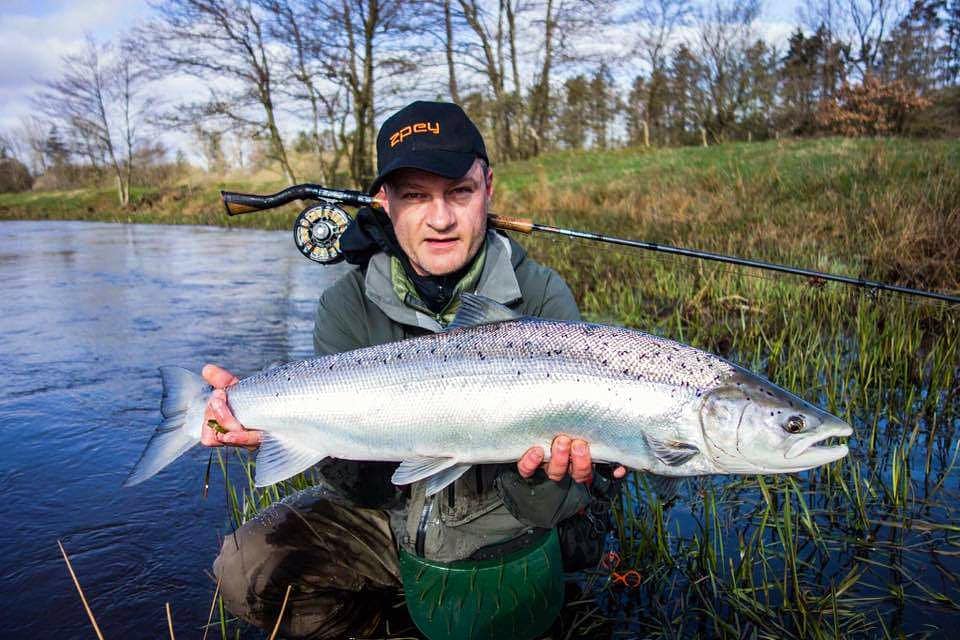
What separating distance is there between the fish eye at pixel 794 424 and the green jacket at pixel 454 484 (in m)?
0.83

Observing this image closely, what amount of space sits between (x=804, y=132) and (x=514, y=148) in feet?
53.8

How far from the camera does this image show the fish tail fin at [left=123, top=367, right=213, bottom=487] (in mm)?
2627

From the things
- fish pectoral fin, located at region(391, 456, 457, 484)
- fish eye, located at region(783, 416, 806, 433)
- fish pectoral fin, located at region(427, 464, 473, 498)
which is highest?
fish eye, located at region(783, 416, 806, 433)

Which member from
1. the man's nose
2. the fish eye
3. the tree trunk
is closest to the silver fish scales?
the fish eye

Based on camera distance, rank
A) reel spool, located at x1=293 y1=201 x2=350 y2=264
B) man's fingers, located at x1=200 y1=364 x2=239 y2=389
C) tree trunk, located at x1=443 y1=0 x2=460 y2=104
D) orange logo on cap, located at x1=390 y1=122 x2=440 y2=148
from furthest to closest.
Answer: tree trunk, located at x1=443 y1=0 x2=460 y2=104 < reel spool, located at x1=293 y1=201 x2=350 y2=264 < orange logo on cap, located at x1=390 y1=122 x2=440 y2=148 < man's fingers, located at x1=200 y1=364 x2=239 y2=389

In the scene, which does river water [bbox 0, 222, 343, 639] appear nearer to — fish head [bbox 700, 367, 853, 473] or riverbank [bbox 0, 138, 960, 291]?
fish head [bbox 700, 367, 853, 473]

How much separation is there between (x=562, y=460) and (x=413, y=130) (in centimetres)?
161

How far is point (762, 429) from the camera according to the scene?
7.25ft

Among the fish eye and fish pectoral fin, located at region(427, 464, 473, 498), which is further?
fish pectoral fin, located at region(427, 464, 473, 498)

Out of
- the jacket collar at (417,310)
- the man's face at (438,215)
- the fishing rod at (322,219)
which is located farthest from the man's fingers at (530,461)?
the fishing rod at (322,219)

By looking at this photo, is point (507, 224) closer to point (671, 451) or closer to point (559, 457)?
point (559, 457)

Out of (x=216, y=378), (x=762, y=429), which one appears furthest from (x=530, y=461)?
(x=216, y=378)

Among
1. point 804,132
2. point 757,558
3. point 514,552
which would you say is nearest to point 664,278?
point 757,558

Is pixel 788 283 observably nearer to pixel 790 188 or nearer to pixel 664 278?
pixel 664 278
